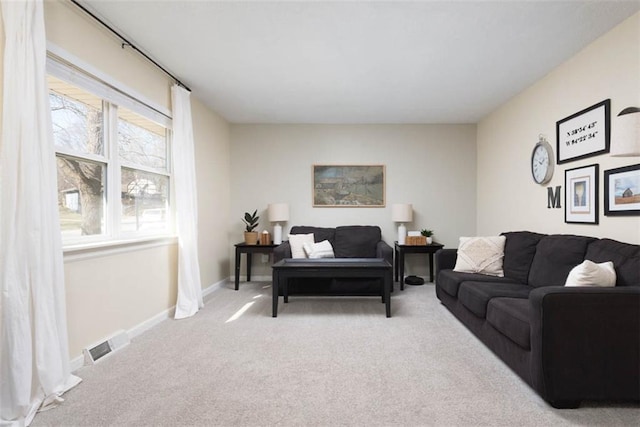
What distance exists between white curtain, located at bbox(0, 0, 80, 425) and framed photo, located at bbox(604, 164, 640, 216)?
13.2 ft

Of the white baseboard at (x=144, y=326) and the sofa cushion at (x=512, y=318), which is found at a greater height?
the sofa cushion at (x=512, y=318)

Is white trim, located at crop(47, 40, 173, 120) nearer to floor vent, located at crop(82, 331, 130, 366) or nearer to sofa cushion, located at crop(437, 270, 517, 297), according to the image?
floor vent, located at crop(82, 331, 130, 366)

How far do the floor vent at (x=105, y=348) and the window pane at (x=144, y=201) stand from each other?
0.93 m

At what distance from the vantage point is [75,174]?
2428 millimetres

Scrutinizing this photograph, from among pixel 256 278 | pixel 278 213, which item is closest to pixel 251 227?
pixel 278 213

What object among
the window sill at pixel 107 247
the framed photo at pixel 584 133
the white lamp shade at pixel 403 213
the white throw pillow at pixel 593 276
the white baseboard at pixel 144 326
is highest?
the framed photo at pixel 584 133

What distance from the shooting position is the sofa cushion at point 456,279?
3168 mm

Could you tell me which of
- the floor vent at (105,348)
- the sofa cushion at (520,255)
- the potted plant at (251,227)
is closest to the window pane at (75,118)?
the floor vent at (105,348)

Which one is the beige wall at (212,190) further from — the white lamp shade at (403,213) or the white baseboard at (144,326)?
the white lamp shade at (403,213)

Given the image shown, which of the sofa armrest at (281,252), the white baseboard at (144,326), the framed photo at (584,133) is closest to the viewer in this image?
the white baseboard at (144,326)

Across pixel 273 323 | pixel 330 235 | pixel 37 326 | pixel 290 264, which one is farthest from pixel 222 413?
pixel 330 235

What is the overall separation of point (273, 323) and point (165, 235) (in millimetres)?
1497

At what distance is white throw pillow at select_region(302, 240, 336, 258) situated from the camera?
14.8 ft

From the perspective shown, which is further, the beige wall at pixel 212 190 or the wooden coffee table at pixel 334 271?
the beige wall at pixel 212 190
